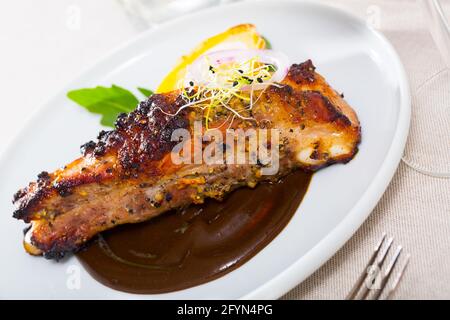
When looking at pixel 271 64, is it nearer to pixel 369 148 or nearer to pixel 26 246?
pixel 369 148

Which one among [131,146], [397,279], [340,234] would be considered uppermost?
[131,146]

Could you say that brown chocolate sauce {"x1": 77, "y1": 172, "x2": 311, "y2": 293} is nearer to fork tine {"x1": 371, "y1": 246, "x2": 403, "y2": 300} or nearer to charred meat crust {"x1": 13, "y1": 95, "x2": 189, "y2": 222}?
charred meat crust {"x1": 13, "y1": 95, "x2": 189, "y2": 222}

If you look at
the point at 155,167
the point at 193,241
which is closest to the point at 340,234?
the point at 193,241

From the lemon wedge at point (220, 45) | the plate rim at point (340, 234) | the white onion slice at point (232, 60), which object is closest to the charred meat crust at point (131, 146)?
the white onion slice at point (232, 60)

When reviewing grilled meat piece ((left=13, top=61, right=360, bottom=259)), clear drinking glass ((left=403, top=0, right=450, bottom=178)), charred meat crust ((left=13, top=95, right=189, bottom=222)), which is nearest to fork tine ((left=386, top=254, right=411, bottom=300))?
clear drinking glass ((left=403, top=0, right=450, bottom=178))

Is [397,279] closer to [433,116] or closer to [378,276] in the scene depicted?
[378,276]

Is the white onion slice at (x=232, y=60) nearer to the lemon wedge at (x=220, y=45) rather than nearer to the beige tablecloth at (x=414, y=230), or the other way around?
the lemon wedge at (x=220, y=45)
